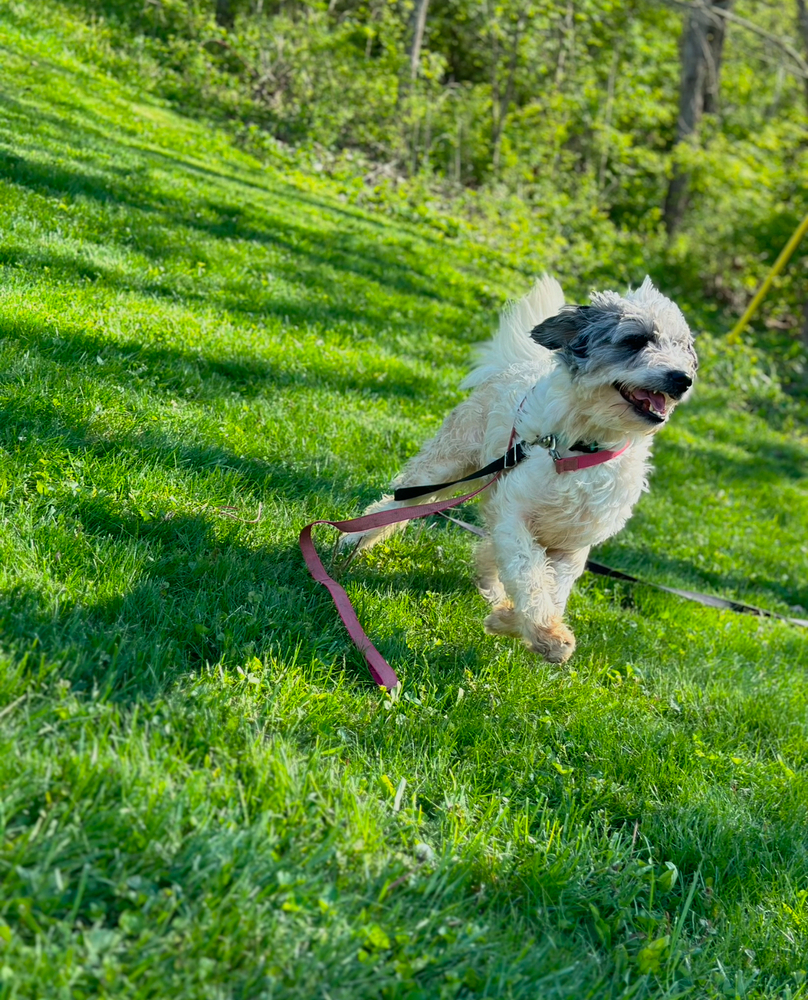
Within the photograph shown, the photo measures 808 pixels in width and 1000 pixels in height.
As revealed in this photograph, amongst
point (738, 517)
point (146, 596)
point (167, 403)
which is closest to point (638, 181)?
point (738, 517)

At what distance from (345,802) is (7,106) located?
975 cm

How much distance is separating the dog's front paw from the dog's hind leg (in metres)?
1.16

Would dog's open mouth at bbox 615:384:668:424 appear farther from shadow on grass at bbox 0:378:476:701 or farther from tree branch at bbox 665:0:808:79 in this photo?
tree branch at bbox 665:0:808:79

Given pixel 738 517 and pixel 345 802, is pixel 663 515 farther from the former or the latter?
pixel 345 802

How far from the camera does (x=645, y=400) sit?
3.83 meters

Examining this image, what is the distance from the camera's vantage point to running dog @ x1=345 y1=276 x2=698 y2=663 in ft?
12.5

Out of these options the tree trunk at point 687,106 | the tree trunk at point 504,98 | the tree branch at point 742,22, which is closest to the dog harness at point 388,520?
the tree branch at point 742,22

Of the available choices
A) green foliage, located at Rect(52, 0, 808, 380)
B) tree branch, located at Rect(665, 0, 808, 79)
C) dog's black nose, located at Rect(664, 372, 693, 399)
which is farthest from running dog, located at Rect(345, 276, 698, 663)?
green foliage, located at Rect(52, 0, 808, 380)

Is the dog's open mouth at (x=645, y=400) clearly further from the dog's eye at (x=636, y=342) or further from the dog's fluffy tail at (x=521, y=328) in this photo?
the dog's fluffy tail at (x=521, y=328)

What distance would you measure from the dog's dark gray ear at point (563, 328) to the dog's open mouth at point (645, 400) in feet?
1.17

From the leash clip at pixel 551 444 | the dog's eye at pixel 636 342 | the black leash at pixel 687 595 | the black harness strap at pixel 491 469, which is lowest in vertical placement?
the black leash at pixel 687 595

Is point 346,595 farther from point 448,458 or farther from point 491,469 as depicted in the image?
point 448,458

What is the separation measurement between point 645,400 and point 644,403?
0.05 feet

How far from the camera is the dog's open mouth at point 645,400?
3809 millimetres
